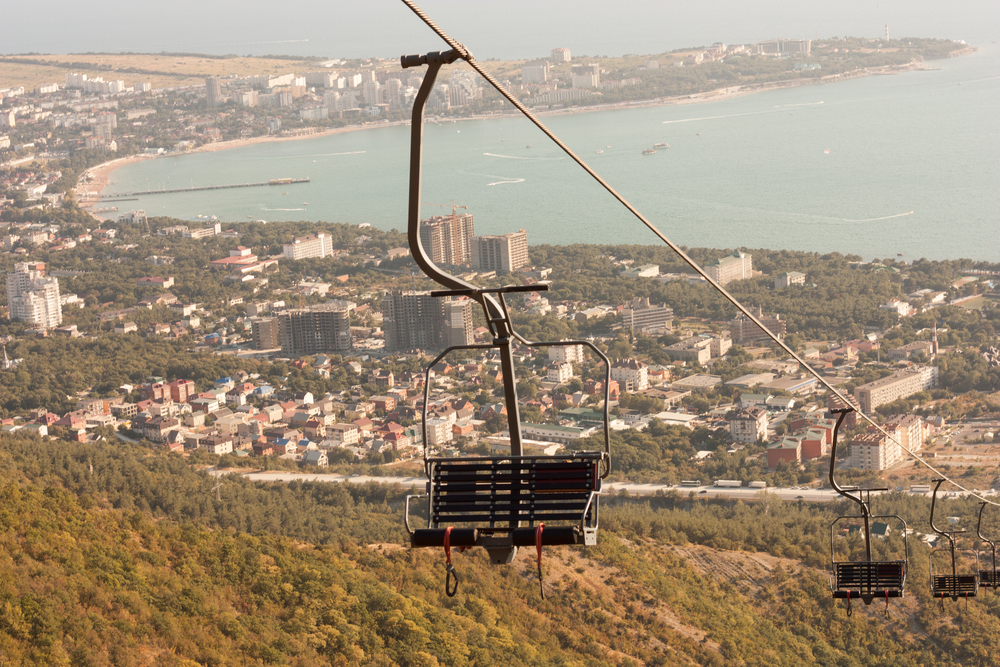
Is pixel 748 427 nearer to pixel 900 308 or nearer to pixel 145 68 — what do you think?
pixel 900 308

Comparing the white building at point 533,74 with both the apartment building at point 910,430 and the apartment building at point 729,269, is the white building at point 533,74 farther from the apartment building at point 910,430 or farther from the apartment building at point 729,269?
the apartment building at point 910,430

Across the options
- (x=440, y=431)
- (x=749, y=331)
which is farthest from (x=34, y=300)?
(x=749, y=331)

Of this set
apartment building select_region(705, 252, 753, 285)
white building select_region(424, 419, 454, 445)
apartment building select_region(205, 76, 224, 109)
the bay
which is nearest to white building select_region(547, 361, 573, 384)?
white building select_region(424, 419, 454, 445)

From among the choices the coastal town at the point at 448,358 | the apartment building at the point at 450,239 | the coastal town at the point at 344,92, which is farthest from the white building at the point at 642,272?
the coastal town at the point at 344,92

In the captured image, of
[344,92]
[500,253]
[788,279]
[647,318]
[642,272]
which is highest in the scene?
[344,92]

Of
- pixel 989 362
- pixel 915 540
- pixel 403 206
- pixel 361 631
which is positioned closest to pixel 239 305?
pixel 403 206

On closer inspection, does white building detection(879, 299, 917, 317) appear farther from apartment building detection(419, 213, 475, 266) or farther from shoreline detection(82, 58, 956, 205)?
shoreline detection(82, 58, 956, 205)

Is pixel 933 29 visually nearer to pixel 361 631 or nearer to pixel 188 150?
pixel 188 150
